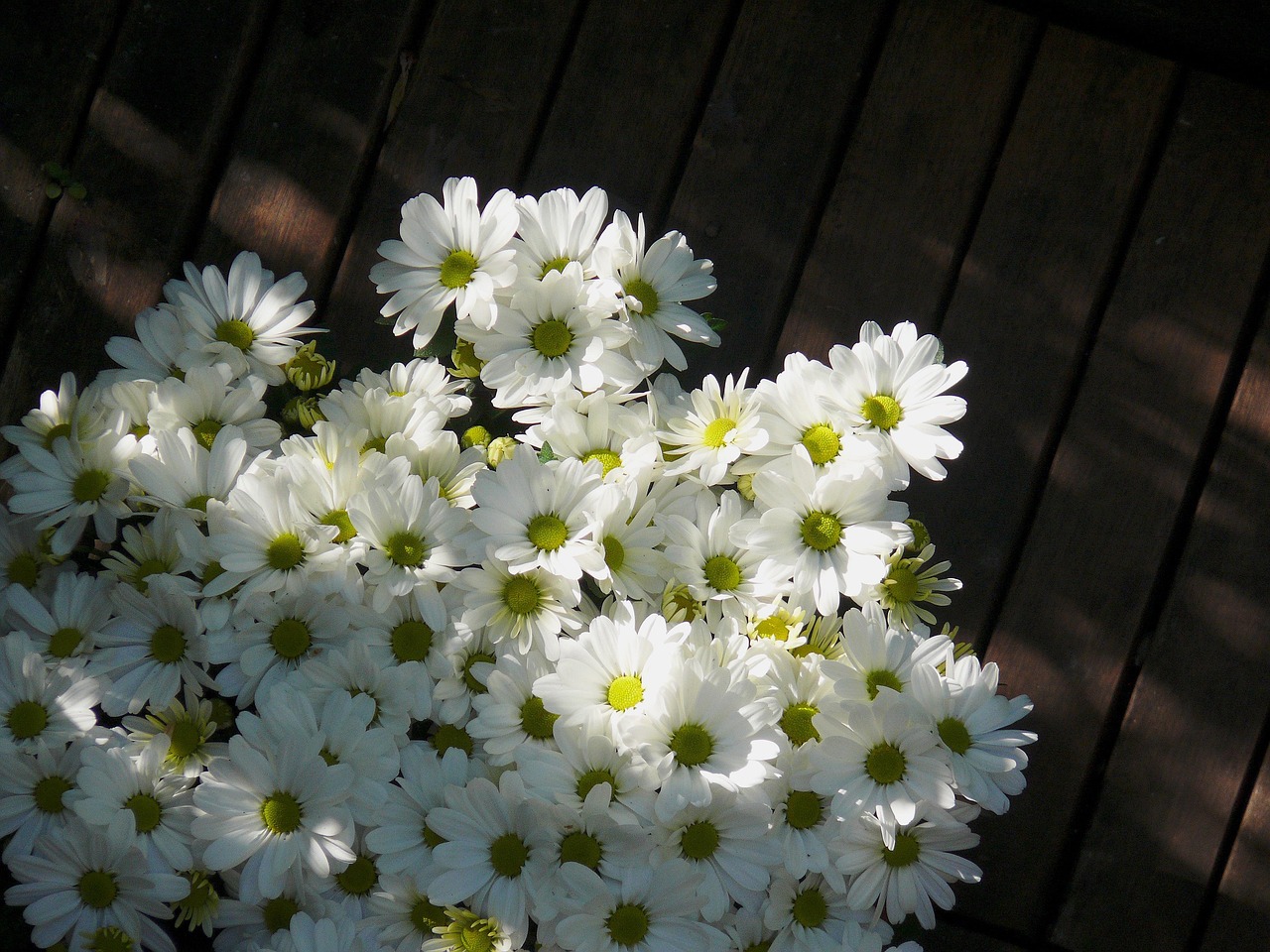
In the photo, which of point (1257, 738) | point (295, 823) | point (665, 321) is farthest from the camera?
point (1257, 738)

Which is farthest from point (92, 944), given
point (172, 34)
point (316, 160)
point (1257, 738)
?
point (1257, 738)

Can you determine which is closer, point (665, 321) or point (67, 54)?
point (665, 321)

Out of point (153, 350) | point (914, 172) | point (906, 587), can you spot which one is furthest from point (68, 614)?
point (914, 172)

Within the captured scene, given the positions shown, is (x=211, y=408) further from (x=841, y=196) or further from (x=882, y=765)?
(x=841, y=196)

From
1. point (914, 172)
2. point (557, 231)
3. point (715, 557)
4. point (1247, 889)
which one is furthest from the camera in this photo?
point (914, 172)

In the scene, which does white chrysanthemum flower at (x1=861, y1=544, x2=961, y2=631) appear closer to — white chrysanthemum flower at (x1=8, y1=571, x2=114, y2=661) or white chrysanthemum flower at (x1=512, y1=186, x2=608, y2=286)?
white chrysanthemum flower at (x1=512, y1=186, x2=608, y2=286)

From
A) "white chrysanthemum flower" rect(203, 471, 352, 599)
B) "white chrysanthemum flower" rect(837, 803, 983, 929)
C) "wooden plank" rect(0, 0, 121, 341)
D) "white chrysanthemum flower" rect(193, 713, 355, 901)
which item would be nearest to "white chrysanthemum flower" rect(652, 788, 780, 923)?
"white chrysanthemum flower" rect(837, 803, 983, 929)

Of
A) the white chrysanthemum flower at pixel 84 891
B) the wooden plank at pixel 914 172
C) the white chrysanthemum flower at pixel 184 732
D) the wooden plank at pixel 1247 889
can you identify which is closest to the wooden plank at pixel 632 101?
the wooden plank at pixel 914 172

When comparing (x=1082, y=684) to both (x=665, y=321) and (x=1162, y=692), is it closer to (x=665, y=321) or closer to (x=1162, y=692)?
(x=1162, y=692)
